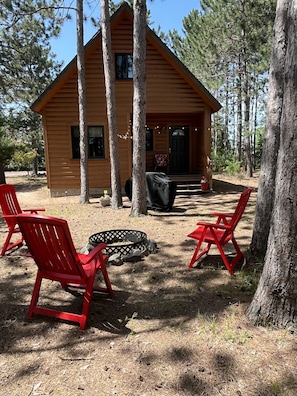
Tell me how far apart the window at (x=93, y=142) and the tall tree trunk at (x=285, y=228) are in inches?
392

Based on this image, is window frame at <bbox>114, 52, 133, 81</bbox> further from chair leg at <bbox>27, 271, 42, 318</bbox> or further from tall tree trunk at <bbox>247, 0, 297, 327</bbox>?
chair leg at <bbox>27, 271, 42, 318</bbox>

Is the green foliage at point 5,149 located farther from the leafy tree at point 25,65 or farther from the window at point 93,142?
the window at point 93,142

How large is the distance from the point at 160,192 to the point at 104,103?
16.4 feet

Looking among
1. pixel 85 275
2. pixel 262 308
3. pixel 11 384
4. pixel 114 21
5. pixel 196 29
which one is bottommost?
pixel 11 384

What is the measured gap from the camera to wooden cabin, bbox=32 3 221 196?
11297mm

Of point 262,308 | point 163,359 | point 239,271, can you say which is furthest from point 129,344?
point 239,271

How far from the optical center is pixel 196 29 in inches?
928

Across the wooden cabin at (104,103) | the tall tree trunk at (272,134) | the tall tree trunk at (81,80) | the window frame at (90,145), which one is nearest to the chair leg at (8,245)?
the tall tree trunk at (272,134)

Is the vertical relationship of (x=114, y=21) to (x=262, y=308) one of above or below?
above

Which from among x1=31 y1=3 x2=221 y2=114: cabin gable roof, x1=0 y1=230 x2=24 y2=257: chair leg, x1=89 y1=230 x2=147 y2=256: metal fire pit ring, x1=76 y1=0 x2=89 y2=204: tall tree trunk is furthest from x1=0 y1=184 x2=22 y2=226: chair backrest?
x1=31 y1=3 x2=221 y2=114: cabin gable roof

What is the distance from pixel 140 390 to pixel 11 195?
160 inches

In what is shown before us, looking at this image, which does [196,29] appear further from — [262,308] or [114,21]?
[262,308]

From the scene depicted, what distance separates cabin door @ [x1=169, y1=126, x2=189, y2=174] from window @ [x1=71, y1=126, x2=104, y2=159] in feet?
12.7

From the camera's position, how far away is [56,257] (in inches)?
112
